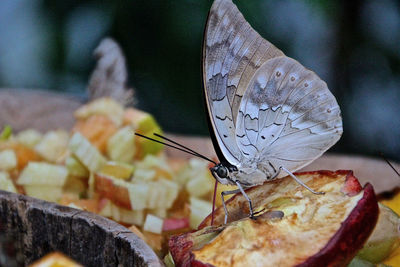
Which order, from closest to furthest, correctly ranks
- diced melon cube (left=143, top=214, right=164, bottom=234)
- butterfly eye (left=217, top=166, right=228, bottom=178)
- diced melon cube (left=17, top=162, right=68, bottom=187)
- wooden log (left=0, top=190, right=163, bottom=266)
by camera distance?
1. wooden log (left=0, top=190, right=163, bottom=266)
2. butterfly eye (left=217, top=166, right=228, bottom=178)
3. diced melon cube (left=143, top=214, right=164, bottom=234)
4. diced melon cube (left=17, top=162, right=68, bottom=187)

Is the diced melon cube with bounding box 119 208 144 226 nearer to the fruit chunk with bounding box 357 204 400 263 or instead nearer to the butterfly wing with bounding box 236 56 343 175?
the butterfly wing with bounding box 236 56 343 175

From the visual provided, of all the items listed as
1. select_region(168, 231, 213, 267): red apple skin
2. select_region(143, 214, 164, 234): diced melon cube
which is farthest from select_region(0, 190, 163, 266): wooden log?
select_region(143, 214, 164, 234): diced melon cube

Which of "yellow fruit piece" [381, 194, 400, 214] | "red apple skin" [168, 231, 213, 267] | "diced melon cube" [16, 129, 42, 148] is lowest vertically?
"diced melon cube" [16, 129, 42, 148]

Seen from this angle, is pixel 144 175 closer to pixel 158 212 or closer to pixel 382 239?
pixel 158 212

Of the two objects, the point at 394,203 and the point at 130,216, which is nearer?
the point at 394,203

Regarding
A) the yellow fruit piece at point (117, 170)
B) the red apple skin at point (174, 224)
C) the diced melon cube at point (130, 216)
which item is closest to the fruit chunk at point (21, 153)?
the yellow fruit piece at point (117, 170)

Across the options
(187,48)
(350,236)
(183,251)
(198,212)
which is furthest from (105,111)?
(187,48)

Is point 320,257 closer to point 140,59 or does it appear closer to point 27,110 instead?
point 27,110
